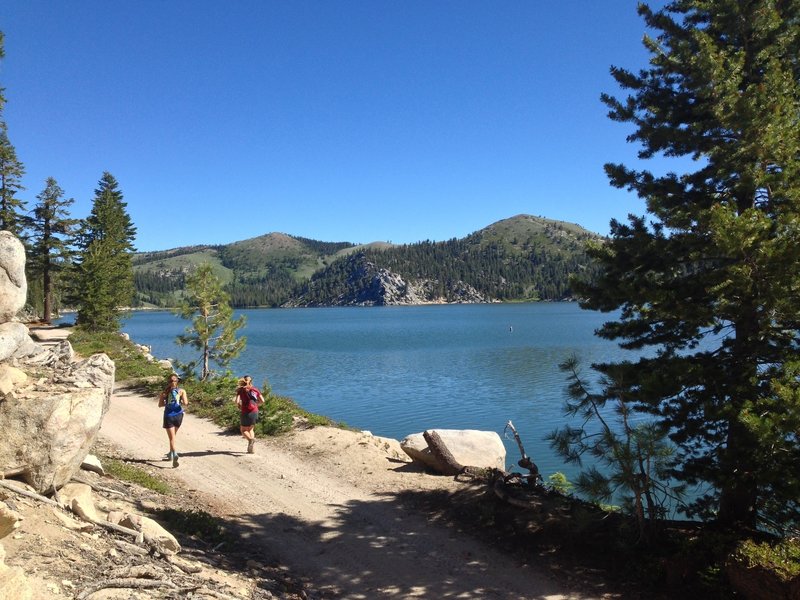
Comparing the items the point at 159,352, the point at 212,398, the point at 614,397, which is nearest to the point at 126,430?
the point at 212,398

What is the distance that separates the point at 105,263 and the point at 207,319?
20137 millimetres

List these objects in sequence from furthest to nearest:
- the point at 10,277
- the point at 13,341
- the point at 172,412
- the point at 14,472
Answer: the point at 172,412, the point at 10,277, the point at 13,341, the point at 14,472

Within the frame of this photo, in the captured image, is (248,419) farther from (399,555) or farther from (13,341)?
(399,555)

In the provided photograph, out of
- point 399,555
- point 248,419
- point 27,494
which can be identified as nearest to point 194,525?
point 27,494

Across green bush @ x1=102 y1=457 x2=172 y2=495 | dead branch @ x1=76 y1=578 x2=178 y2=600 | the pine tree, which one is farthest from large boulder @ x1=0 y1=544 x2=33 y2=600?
the pine tree

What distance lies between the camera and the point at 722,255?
27.2 ft

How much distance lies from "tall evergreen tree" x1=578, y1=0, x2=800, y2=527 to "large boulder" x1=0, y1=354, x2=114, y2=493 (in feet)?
29.6

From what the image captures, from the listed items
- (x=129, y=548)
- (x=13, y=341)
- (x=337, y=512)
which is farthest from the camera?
(x=337, y=512)

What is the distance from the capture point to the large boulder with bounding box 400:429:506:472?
13898 mm

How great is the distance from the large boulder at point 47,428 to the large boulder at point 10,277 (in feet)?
12.3

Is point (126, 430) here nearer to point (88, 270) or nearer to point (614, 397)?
point (614, 397)

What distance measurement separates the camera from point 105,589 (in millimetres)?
5406

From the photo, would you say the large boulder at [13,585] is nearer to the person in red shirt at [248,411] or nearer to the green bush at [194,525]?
the green bush at [194,525]

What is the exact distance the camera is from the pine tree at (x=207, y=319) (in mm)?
26938
